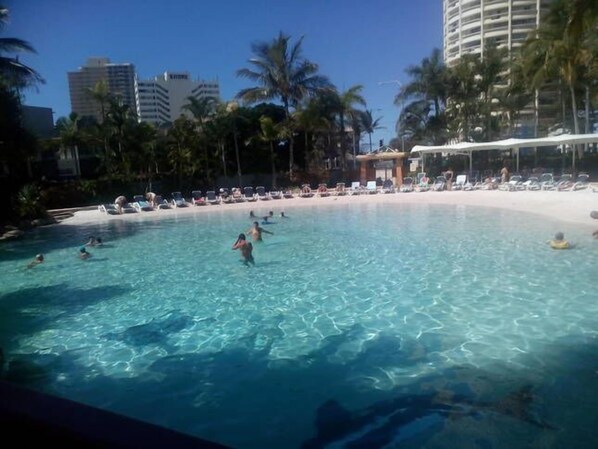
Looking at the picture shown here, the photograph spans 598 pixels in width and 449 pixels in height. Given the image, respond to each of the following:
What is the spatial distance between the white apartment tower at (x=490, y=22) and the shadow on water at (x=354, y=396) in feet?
233

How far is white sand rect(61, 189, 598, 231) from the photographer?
1622 centimetres

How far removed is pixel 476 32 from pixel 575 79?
2244 inches

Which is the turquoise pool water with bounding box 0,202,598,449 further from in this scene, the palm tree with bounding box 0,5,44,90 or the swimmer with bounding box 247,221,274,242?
the palm tree with bounding box 0,5,44,90

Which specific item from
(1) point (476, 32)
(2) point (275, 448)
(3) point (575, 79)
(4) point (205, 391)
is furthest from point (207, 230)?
(1) point (476, 32)

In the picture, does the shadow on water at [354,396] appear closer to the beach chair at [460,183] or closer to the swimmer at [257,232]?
the swimmer at [257,232]

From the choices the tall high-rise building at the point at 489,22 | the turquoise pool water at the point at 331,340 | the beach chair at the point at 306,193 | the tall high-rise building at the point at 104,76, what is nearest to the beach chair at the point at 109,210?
the turquoise pool water at the point at 331,340

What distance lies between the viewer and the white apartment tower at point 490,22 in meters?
71.7

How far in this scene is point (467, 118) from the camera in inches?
1366

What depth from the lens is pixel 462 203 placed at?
21250 mm

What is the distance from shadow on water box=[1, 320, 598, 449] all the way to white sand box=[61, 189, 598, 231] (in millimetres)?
10117

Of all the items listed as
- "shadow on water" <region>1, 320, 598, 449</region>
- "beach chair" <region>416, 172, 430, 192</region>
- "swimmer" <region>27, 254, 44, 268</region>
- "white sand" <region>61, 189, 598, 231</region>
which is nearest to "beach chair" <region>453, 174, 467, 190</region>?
"white sand" <region>61, 189, 598, 231</region>

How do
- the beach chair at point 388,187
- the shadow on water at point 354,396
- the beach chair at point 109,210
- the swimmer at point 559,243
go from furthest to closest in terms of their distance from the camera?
1. the beach chair at point 388,187
2. the beach chair at point 109,210
3. the swimmer at point 559,243
4. the shadow on water at point 354,396

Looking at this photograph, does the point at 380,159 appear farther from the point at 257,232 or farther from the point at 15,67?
the point at 15,67

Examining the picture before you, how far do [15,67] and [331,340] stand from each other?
760 inches
